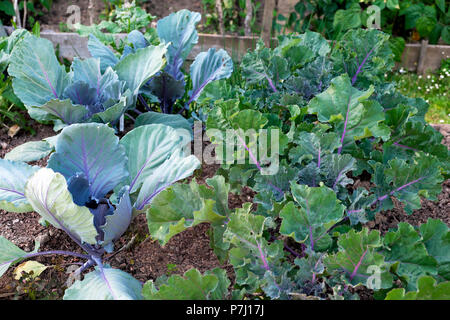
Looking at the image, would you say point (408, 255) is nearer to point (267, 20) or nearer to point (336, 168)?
point (336, 168)

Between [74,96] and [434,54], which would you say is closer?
[74,96]

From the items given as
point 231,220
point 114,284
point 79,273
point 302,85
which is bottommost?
point 79,273

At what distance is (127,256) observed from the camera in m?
1.93

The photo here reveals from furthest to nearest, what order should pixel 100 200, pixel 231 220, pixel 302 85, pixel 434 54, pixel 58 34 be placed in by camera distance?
pixel 434 54, pixel 58 34, pixel 302 85, pixel 100 200, pixel 231 220

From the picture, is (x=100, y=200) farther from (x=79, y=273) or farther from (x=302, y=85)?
(x=302, y=85)

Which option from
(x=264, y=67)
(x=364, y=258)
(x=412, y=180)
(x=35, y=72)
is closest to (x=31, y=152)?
(x=35, y=72)

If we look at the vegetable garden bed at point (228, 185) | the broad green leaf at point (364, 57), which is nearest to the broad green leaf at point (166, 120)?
the vegetable garden bed at point (228, 185)

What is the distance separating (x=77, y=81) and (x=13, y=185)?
682 millimetres

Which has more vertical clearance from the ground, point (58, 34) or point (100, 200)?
point (58, 34)

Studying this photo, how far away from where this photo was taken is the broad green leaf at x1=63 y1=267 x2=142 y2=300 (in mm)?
1556

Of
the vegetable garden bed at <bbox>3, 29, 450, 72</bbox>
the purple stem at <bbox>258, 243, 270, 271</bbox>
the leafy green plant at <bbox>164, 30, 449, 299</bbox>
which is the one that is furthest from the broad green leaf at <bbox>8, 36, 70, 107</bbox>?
the purple stem at <bbox>258, 243, 270, 271</bbox>

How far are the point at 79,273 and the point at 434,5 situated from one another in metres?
3.59

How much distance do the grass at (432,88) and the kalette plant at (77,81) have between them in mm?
1957

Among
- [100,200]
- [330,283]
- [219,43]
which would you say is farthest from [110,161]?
[219,43]
